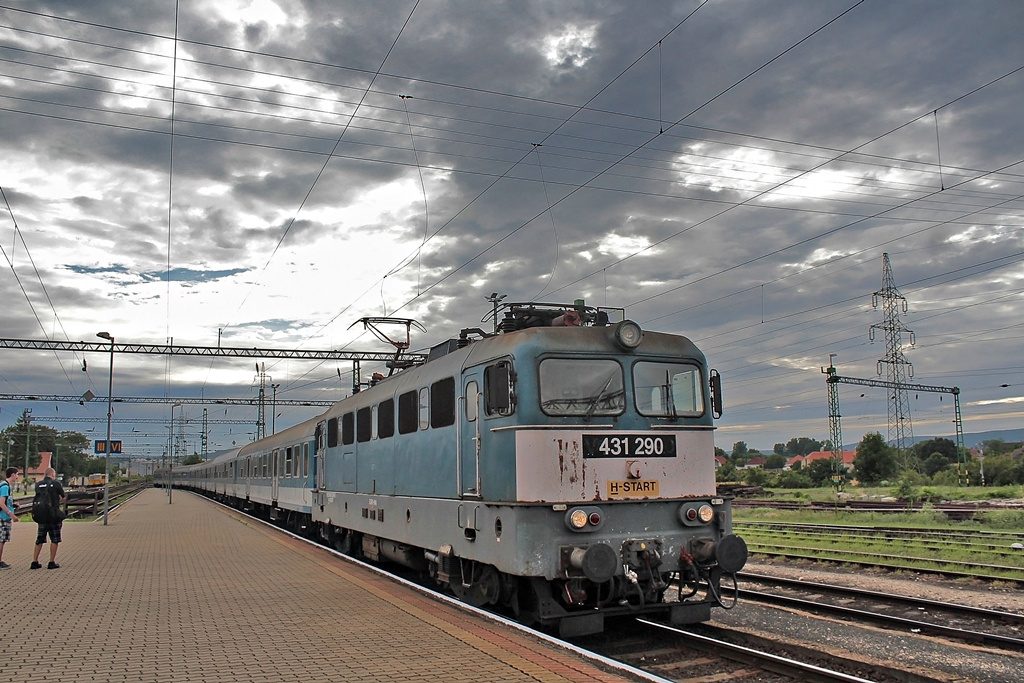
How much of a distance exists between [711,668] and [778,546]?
39.3 feet

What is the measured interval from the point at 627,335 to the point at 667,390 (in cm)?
88

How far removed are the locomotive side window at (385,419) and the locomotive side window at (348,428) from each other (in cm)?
214

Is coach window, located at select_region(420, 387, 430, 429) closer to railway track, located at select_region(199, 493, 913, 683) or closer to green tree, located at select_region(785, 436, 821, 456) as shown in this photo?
railway track, located at select_region(199, 493, 913, 683)

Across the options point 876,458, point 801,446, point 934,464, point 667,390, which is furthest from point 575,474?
point 801,446

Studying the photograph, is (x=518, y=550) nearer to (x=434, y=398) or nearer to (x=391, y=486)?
(x=434, y=398)

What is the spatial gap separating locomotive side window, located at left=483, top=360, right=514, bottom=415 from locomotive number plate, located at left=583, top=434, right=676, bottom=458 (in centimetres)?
93

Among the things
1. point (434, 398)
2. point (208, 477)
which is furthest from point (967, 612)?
point (208, 477)

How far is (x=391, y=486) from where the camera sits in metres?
13.1

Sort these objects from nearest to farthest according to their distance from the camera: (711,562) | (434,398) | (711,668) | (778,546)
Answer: (711,668)
(711,562)
(434,398)
(778,546)

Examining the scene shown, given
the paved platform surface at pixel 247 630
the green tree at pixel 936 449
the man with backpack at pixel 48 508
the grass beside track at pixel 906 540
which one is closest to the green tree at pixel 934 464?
the green tree at pixel 936 449

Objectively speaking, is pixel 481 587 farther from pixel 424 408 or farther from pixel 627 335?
pixel 627 335

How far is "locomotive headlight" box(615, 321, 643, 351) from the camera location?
9.35m

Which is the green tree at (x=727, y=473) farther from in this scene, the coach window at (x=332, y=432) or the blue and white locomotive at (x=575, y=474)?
the blue and white locomotive at (x=575, y=474)

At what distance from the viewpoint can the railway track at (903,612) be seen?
900 cm
